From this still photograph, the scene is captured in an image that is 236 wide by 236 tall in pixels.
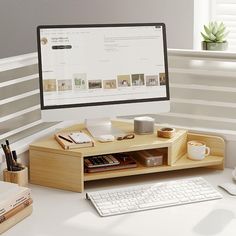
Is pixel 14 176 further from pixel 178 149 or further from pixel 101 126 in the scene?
pixel 178 149

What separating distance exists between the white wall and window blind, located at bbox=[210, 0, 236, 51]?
240 mm

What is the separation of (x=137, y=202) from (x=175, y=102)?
653 mm

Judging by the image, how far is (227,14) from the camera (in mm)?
3041

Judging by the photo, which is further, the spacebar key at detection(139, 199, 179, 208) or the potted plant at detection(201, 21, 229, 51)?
the potted plant at detection(201, 21, 229, 51)

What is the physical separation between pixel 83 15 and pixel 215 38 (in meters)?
0.75

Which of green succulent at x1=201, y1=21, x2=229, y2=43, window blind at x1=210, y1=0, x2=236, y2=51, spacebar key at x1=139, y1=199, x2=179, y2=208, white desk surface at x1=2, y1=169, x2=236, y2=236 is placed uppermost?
window blind at x1=210, y1=0, x2=236, y2=51

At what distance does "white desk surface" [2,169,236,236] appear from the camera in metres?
1.66

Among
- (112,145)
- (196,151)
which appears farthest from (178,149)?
(112,145)

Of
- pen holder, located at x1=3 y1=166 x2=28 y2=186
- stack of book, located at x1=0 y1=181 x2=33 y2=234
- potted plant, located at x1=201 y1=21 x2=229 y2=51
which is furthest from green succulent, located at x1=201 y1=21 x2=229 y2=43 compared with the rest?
stack of book, located at x1=0 y1=181 x2=33 y2=234

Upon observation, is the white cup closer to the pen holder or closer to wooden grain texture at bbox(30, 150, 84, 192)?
wooden grain texture at bbox(30, 150, 84, 192)

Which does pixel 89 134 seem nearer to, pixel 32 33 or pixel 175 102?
pixel 175 102

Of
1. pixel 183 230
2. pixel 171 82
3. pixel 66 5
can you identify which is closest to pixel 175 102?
pixel 171 82

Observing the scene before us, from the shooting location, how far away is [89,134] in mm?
2160

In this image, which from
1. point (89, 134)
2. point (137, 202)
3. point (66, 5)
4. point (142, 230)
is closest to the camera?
point (142, 230)
